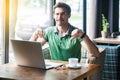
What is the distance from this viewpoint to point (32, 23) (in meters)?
3.81

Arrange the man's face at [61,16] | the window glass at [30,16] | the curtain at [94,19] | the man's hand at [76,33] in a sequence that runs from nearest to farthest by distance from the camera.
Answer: the man's hand at [76,33]
the man's face at [61,16]
the window glass at [30,16]
the curtain at [94,19]

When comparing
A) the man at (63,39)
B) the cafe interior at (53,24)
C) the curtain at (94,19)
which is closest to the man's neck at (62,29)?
the man at (63,39)

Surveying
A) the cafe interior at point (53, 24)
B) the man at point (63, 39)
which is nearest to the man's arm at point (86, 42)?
the man at point (63, 39)

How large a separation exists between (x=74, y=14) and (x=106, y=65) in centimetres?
129

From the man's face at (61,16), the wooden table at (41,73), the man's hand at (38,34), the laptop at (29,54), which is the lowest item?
the wooden table at (41,73)

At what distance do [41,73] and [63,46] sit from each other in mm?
768

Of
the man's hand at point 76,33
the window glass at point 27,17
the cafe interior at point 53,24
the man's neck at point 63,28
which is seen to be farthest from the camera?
the window glass at point 27,17

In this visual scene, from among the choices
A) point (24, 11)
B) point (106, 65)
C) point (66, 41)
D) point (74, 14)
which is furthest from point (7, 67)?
point (74, 14)

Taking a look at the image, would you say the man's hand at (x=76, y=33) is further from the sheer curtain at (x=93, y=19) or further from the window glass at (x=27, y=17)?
the sheer curtain at (x=93, y=19)

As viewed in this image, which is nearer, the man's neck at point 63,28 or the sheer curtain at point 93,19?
the man's neck at point 63,28

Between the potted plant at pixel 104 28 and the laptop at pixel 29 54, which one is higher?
the potted plant at pixel 104 28

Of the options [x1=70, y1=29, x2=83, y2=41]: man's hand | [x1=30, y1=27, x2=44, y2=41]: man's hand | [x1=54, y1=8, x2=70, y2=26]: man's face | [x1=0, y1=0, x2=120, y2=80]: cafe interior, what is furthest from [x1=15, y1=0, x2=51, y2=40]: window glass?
[x1=70, y1=29, x2=83, y2=41]: man's hand

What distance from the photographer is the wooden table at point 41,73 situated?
84.1 inches

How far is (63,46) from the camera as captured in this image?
2979 mm
